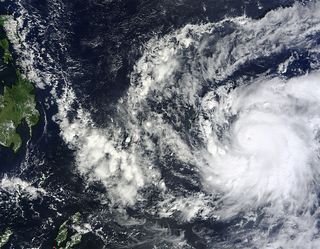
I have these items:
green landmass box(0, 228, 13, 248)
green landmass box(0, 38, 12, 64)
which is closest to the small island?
green landmass box(0, 38, 12, 64)

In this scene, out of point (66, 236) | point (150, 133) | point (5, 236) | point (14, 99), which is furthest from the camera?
point (150, 133)

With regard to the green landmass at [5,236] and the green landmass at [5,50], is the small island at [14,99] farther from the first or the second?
the green landmass at [5,236]

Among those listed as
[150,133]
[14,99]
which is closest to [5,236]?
[14,99]

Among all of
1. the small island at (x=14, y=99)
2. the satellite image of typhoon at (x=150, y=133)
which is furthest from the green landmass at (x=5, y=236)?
the small island at (x=14, y=99)

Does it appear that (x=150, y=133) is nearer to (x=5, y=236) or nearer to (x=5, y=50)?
(x=5, y=50)

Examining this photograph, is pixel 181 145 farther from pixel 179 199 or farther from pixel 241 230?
pixel 241 230

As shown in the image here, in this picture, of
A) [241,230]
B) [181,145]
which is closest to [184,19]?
[181,145]
